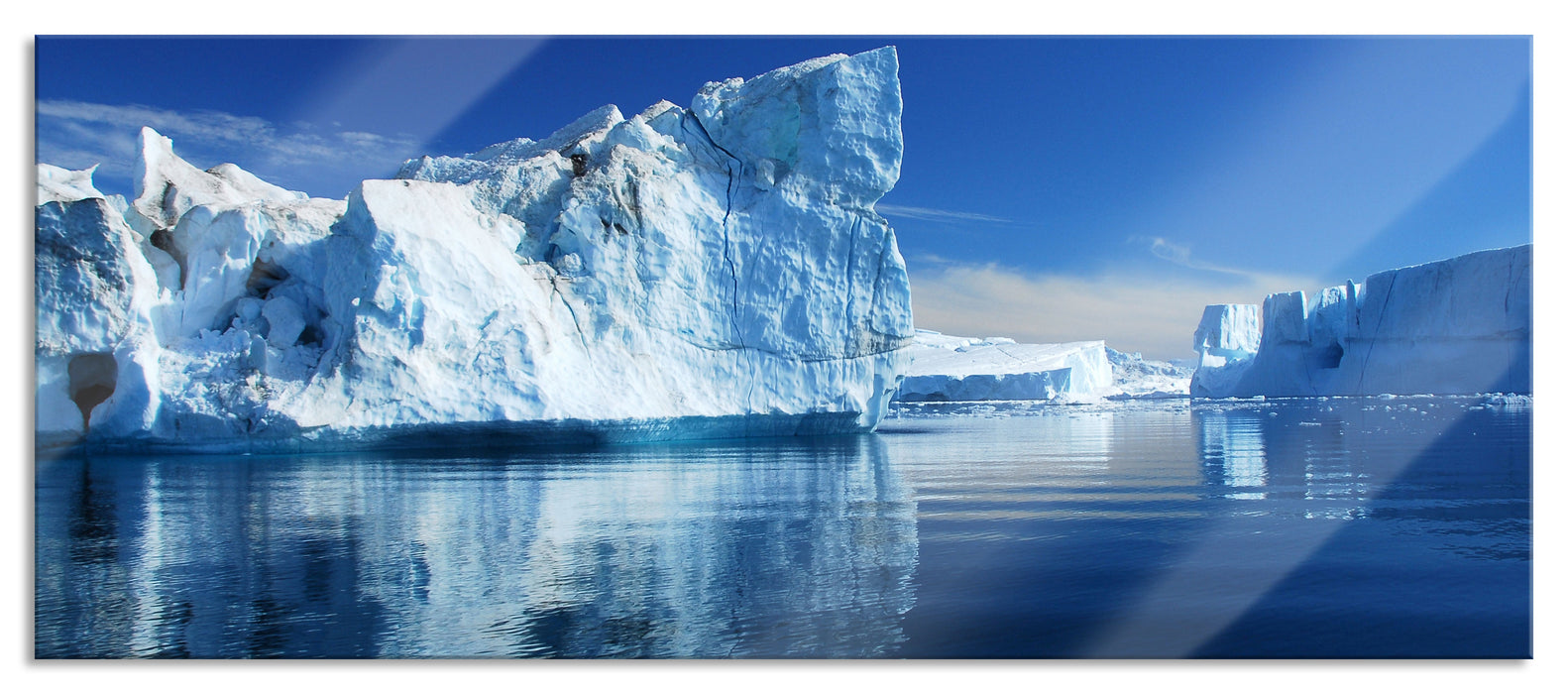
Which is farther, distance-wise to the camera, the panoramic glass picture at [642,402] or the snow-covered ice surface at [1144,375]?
the snow-covered ice surface at [1144,375]

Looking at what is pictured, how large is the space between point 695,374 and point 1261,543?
692cm

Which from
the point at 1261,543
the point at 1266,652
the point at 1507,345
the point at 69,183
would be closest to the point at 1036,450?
the point at 1261,543

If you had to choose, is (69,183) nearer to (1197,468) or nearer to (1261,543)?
(1261,543)

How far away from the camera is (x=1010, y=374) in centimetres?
2683

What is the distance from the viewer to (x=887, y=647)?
7.71 ft

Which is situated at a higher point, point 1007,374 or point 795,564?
point 1007,374

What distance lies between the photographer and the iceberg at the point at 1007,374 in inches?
1054

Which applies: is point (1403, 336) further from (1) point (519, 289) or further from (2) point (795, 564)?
(2) point (795, 564)

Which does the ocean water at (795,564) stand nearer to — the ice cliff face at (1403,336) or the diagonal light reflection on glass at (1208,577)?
the diagonal light reflection on glass at (1208,577)

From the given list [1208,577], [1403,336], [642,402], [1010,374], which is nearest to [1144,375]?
[1010,374]

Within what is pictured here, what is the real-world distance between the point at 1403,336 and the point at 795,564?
21.1 m

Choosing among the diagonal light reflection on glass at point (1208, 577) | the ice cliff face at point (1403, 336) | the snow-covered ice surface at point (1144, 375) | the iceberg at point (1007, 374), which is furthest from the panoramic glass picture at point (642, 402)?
the snow-covered ice surface at point (1144, 375)

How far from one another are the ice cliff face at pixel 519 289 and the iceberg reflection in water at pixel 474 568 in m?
2.50

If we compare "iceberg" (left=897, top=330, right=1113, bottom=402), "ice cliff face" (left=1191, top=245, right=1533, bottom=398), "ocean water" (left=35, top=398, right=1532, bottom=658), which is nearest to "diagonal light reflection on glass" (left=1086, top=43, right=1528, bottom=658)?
"ocean water" (left=35, top=398, right=1532, bottom=658)
